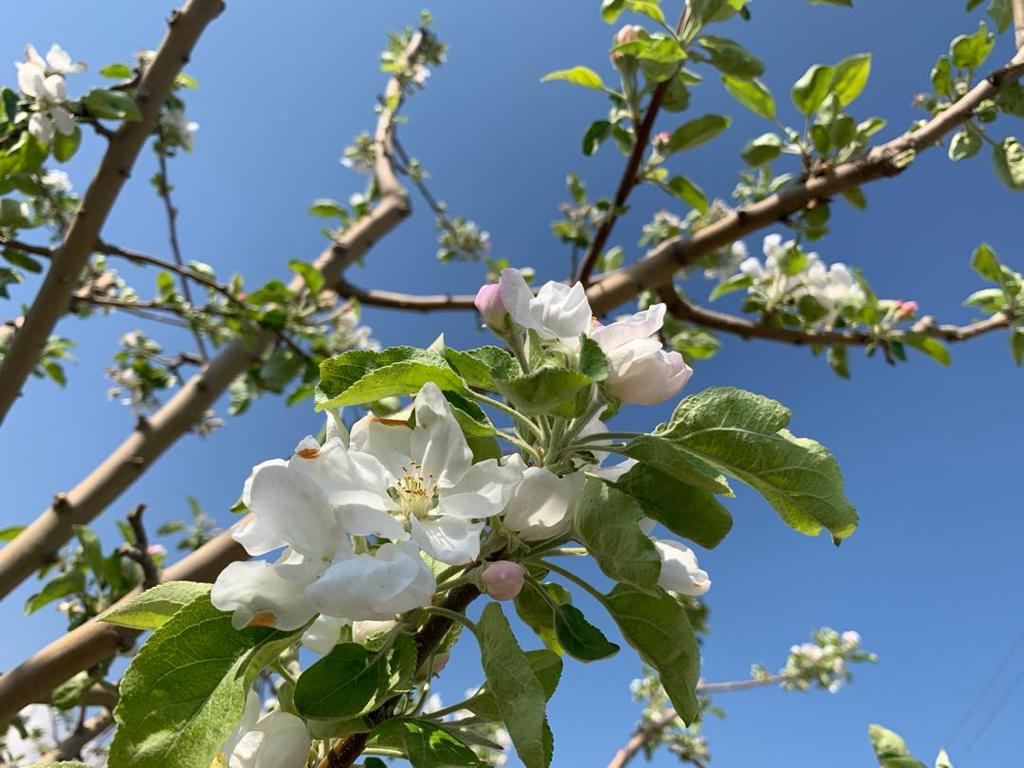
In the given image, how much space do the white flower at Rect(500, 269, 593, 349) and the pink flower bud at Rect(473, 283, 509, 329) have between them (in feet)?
0.17

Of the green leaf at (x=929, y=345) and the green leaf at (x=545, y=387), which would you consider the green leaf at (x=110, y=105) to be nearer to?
the green leaf at (x=545, y=387)

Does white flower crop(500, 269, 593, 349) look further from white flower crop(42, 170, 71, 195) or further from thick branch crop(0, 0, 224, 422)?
white flower crop(42, 170, 71, 195)

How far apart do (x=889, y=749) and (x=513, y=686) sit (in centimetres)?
106

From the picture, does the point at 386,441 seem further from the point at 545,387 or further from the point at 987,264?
the point at 987,264

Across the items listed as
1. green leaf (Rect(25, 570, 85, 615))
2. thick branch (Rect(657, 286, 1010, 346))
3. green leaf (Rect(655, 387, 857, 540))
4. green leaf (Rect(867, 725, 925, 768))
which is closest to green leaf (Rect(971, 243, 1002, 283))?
thick branch (Rect(657, 286, 1010, 346))

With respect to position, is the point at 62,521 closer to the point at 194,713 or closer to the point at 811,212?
the point at 194,713

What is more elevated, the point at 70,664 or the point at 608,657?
the point at 70,664

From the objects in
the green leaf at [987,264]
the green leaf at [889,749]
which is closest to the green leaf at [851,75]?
the green leaf at [987,264]

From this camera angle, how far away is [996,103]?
6.55 ft

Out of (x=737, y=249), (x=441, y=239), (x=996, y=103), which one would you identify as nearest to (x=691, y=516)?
(x=996, y=103)

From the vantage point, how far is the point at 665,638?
2.28 ft

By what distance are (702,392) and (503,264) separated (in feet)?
9.97

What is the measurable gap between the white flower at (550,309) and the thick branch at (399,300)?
2160 millimetres

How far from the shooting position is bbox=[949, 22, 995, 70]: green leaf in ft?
6.73
